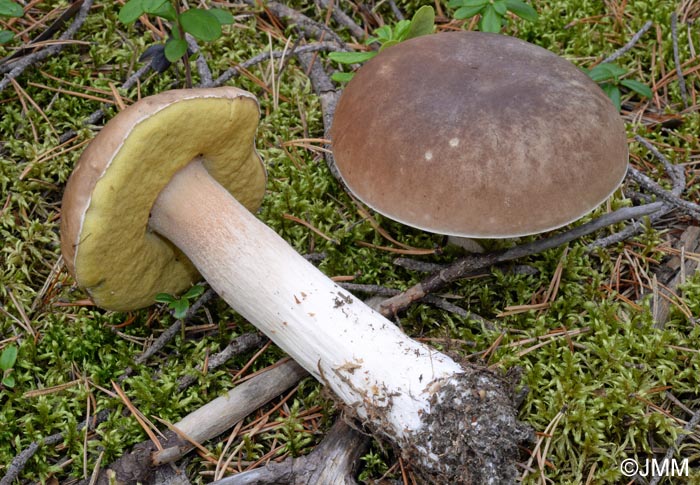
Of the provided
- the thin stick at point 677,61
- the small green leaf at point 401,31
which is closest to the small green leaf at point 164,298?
the small green leaf at point 401,31

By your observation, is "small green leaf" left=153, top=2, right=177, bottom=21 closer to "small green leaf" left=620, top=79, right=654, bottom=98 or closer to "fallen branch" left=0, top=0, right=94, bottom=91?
"fallen branch" left=0, top=0, right=94, bottom=91

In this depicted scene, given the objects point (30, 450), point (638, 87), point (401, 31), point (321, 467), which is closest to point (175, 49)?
point (401, 31)

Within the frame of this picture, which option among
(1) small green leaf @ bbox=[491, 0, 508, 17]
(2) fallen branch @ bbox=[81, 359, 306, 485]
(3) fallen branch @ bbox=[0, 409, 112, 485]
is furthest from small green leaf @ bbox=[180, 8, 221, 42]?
(3) fallen branch @ bbox=[0, 409, 112, 485]

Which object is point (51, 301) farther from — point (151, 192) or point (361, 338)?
point (361, 338)

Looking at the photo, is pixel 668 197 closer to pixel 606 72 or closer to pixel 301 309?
pixel 606 72

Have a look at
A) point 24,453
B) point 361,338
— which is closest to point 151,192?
point 361,338

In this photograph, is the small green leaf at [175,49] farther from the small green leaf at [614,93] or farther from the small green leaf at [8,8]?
the small green leaf at [614,93]
